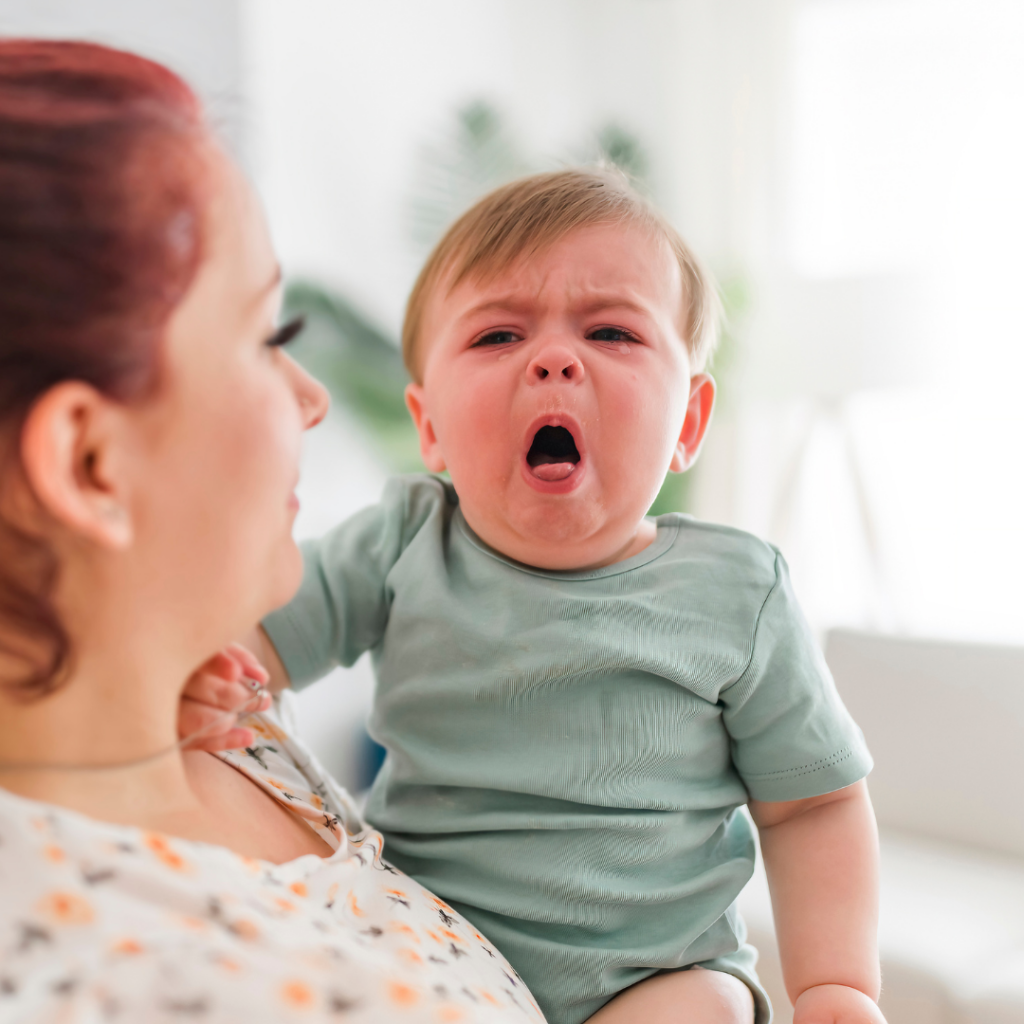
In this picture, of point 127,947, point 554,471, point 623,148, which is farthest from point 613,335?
point 623,148

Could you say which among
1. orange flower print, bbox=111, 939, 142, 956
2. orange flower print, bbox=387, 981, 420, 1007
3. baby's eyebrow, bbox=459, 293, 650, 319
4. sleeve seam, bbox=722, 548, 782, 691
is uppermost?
baby's eyebrow, bbox=459, 293, 650, 319

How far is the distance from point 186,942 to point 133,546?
195 millimetres

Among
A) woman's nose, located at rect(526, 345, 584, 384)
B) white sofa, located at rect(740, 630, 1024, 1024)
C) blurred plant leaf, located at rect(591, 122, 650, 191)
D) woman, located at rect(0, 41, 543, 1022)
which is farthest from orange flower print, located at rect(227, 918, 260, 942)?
blurred plant leaf, located at rect(591, 122, 650, 191)

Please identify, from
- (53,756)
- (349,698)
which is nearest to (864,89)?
(349,698)

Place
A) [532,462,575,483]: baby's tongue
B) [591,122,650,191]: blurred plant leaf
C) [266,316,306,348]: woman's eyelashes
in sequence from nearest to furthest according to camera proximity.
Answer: [266,316,306,348]: woman's eyelashes < [532,462,575,483]: baby's tongue < [591,122,650,191]: blurred plant leaf

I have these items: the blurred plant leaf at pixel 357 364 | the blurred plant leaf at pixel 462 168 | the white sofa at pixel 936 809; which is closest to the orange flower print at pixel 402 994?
the white sofa at pixel 936 809

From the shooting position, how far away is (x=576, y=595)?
86cm

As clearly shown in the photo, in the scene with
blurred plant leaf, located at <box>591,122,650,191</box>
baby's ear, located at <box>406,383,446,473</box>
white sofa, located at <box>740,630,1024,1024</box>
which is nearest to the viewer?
baby's ear, located at <box>406,383,446,473</box>

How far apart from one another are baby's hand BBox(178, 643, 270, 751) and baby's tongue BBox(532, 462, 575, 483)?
0.96 ft

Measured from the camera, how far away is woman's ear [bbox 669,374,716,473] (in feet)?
3.31

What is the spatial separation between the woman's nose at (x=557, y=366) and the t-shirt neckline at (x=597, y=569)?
18 cm

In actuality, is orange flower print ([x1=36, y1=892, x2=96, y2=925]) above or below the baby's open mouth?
below

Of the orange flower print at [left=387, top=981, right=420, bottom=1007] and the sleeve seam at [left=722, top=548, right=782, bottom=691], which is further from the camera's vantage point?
the sleeve seam at [left=722, top=548, right=782, bottom=691]

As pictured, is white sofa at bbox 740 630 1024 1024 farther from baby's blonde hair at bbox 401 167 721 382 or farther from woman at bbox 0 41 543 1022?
woman at bbox 0 41 543 1022
